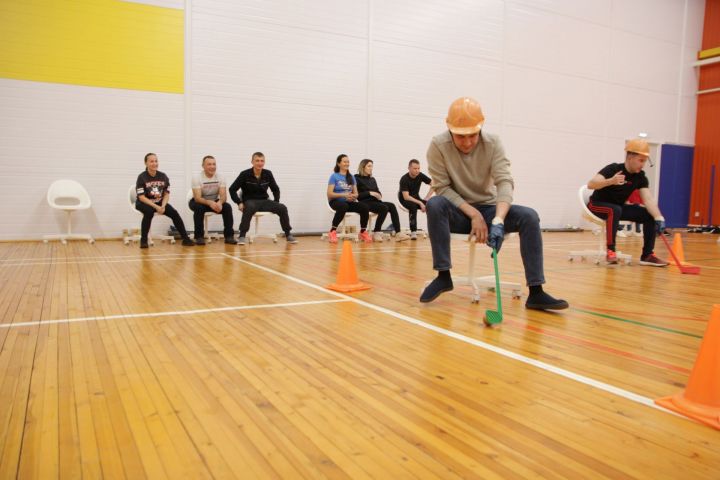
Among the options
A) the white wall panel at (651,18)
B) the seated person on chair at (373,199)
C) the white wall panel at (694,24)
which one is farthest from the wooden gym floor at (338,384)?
the white wall panel at (694,24)

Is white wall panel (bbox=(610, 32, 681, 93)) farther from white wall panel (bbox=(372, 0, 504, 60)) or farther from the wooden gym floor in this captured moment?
the wooden gym floor

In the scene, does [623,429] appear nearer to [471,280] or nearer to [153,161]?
[471,280]

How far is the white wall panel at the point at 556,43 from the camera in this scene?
34.0 ft

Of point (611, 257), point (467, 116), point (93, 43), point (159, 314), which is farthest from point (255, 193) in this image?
point (467, 116)

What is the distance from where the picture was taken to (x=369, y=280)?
13.0ft

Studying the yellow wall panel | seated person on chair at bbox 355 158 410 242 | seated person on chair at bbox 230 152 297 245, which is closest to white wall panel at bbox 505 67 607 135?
seated person on chair at bbox 355 158 410 242

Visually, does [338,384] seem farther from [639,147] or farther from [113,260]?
[639,147]

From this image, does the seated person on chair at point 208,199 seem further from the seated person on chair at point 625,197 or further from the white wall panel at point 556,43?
the white wall panel at point 556,43

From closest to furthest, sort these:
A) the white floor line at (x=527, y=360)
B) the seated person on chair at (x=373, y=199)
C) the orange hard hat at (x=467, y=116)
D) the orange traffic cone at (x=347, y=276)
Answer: the white floor line at (x=527, y=360) → the orange hard hat at (x=467, y=116) → the orange traffic cone at (x=347, y=276) → the seated person on chair at (x=373, y=199)

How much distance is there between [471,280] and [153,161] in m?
4.49

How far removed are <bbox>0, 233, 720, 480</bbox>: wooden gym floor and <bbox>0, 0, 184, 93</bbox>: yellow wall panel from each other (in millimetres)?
4364

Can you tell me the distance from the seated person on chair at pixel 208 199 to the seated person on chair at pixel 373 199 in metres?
2.02

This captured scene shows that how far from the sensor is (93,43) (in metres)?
7.00

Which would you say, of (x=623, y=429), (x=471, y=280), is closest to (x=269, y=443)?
(x=623, y=429)
